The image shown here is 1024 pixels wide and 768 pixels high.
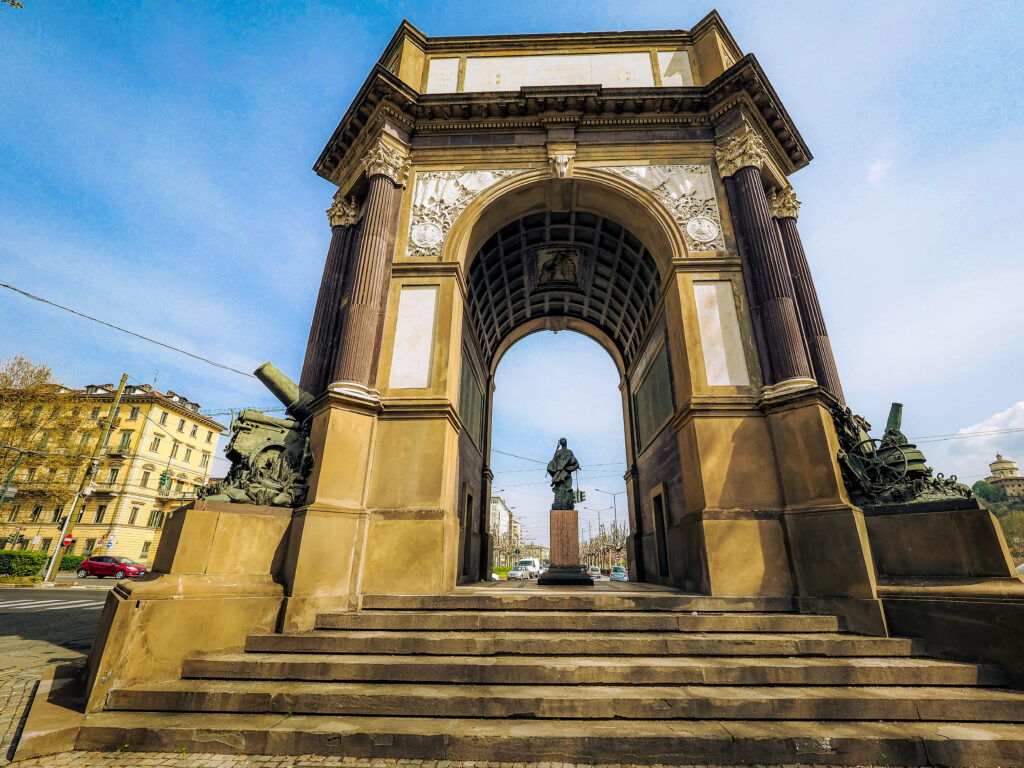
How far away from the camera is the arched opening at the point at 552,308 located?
11906 millimetres

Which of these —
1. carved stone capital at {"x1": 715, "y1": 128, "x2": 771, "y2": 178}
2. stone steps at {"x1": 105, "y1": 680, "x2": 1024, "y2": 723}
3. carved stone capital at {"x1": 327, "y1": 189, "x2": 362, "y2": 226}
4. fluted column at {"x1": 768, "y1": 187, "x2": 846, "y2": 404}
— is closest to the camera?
stone steps at {"x1": 105, "y1": 680, "x2": 1024, "y2": 723}

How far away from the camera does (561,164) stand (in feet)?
36.0

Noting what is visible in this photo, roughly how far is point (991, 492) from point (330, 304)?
10799 cm

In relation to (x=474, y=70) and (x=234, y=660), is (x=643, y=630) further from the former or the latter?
(x=474, y=70)

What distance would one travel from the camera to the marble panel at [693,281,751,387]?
886 cm

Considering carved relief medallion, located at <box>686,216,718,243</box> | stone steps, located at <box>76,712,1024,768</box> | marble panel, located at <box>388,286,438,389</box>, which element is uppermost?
carved relief medallion, located at <box>686,216,718,243</box>

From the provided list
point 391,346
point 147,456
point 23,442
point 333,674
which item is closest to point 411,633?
point 333,674

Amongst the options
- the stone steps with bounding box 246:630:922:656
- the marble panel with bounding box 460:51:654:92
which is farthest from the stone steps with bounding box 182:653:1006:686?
the marble panel with bounding box 460:51:654:92

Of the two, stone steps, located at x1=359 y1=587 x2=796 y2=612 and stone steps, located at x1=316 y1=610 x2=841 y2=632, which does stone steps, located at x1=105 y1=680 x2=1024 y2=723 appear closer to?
stone steps, located at x1=316 y1=610 x2=841 y2=632

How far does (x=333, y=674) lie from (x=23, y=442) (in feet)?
119

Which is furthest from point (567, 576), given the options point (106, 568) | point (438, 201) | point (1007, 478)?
point (1007, 478)

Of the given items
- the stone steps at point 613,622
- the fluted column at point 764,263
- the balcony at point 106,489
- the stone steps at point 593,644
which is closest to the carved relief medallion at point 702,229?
the fluted column at point 764,263

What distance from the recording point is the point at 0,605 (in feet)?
45.6

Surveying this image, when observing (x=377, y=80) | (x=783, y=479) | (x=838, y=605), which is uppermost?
(x=377, y=80)
